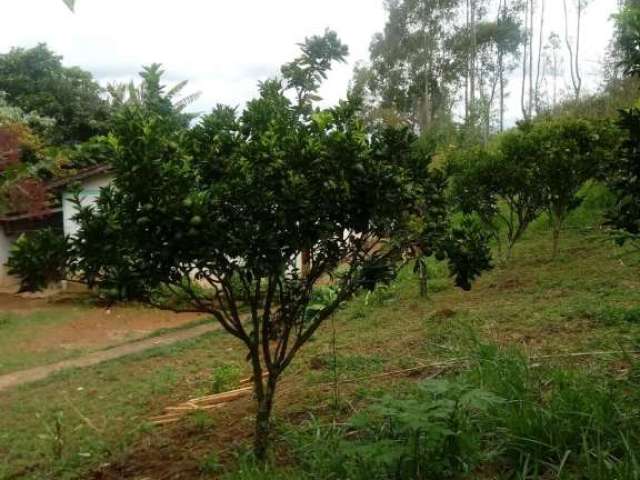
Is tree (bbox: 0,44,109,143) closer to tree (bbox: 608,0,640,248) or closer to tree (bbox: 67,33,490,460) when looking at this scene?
tree (bbox: 67,33,490,460)

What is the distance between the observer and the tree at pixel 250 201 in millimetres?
2910

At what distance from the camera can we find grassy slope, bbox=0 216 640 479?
4.31 meters

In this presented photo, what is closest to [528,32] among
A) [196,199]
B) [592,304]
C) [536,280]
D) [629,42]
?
[536,280]

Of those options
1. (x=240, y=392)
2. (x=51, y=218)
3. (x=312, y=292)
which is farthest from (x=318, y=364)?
(x=51, y=218)

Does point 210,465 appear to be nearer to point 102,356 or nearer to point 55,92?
point 102,356

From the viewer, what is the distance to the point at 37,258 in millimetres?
3096

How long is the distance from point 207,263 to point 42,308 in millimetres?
11502

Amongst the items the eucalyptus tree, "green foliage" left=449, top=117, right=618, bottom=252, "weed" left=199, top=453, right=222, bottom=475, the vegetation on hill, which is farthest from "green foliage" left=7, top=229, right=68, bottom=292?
the eucalyptus tree

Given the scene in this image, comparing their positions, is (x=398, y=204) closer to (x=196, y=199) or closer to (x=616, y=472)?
(x=196, y=199)

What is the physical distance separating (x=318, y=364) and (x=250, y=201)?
3109mm

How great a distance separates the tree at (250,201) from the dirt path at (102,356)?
5.42 metres

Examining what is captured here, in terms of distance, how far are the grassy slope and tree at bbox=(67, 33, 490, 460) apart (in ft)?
3.63

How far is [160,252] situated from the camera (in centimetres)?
294

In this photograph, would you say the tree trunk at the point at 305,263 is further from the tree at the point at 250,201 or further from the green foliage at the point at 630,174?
the green foliage at the point at 630,174
